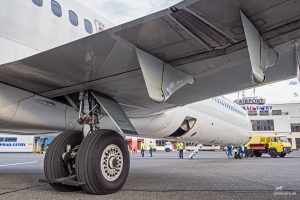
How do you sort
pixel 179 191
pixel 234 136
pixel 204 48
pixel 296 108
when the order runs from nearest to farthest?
pixel 204 48 < pixel 179 191 < pixel 234 136 < pixel 296 108

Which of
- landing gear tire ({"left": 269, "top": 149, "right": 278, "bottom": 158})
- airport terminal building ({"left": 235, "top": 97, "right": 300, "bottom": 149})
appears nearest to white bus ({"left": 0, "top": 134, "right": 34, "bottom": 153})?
landing gear tire ({"left": 269, "top": 149, "right": 278, "bottom": 158})

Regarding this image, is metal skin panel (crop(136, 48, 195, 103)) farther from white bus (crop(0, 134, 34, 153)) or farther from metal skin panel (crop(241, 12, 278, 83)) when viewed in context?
white bus (crop(0, 134, 34, 153))

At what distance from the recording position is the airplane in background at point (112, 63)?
3.26m

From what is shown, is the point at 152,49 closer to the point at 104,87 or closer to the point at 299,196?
the point at 104,87

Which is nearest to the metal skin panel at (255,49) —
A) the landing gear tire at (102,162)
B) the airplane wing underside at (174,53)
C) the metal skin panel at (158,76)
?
the airplane wing underside at (174,53)

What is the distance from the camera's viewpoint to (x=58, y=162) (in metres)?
4.63

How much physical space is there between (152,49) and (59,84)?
1.81 metres

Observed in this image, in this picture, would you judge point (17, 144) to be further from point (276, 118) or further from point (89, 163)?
point (276, 118)

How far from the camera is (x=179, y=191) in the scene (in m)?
4.43

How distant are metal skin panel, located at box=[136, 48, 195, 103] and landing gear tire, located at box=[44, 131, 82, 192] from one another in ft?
6.00

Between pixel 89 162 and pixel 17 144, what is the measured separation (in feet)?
137

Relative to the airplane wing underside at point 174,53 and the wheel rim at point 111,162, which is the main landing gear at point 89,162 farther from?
the airplane wing underside at point 174,53

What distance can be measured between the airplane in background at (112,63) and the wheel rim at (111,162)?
0.05 feet

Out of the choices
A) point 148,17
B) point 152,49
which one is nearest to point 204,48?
point 152,49
